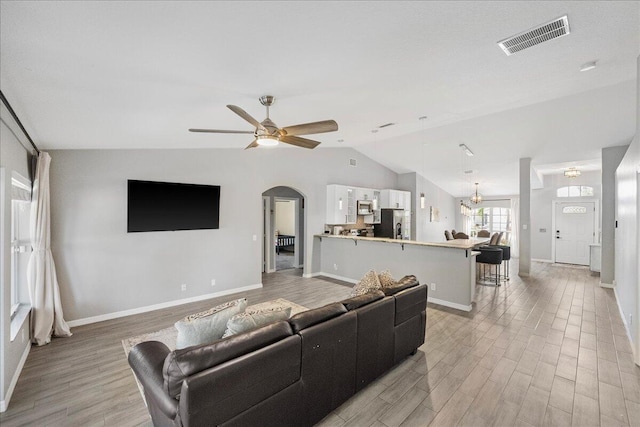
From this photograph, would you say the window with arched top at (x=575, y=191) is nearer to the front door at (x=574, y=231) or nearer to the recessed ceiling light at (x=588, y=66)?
the front door at (x=574, y=231)

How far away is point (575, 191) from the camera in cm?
905

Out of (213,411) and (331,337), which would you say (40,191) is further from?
(331,337)

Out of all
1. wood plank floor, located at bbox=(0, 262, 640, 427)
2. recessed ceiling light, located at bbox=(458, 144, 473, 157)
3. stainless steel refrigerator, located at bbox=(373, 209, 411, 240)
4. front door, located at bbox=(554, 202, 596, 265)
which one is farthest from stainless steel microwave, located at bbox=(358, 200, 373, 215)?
front door, located at bbox=(554, 202, 596, 265)

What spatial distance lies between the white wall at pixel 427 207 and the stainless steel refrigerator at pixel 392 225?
62cm

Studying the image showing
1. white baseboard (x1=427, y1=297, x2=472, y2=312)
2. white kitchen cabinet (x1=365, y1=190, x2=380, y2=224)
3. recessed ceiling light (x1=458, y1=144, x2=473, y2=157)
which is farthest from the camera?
white kitchen cabinet (x1=365, y1=190, x2=380, y2=224)

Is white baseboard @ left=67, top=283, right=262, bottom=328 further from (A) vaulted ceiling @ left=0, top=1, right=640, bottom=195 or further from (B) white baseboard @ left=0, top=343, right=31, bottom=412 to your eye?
(A) vaulted ceiling @ left=0, top=1, right=640, bottom=195

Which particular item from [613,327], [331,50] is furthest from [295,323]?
[613,327]

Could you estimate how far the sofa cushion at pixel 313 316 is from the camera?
2156 mm

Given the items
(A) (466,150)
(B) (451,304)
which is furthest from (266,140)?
(A) (466,150)

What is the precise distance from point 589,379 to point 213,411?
356 centimetres

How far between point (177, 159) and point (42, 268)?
238 cm

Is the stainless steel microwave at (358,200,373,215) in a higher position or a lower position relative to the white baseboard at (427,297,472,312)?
higher

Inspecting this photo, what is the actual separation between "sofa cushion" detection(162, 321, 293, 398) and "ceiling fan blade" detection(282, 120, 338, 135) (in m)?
2.05

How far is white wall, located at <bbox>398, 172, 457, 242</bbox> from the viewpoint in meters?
9.62
